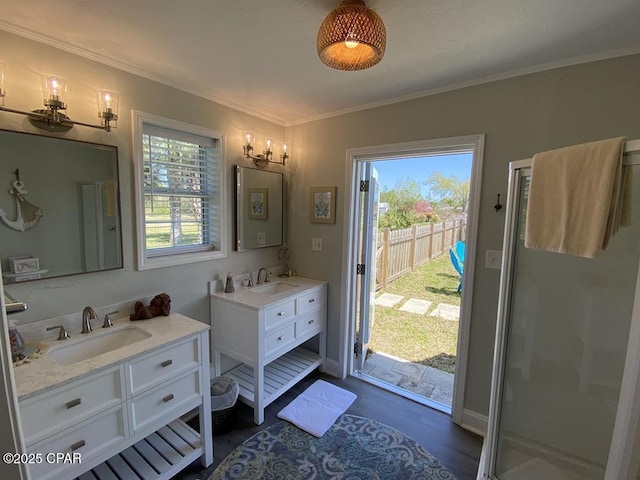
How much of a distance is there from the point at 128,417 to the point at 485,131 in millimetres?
2626

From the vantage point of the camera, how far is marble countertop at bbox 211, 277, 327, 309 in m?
2.17

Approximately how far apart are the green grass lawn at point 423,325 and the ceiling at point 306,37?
8.16 ft

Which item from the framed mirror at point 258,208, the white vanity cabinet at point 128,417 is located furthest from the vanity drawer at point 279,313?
the framed mirror at point 258,208

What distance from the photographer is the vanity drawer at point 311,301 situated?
2.49 m

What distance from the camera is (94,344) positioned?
163 centimetres

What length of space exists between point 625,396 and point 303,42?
1.93 m

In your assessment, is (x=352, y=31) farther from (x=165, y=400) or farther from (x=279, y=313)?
(x=165, y=400)

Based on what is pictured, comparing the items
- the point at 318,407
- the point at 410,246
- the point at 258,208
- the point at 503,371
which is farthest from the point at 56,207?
the point at 410,246

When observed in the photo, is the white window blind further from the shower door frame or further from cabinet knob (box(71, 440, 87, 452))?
the shower door frame

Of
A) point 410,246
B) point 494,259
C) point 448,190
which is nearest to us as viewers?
point 494,259

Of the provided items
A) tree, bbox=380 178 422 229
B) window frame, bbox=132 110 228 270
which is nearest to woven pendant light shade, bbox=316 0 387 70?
window frame, bbox=132 110 228 270

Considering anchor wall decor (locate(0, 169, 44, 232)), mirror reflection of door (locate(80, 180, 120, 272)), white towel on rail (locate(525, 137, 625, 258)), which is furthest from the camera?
mirror reflection of door (locate(80, 180, 120, 272))

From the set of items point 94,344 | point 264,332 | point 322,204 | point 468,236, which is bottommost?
point 264,332

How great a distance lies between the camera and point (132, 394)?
1423mm
